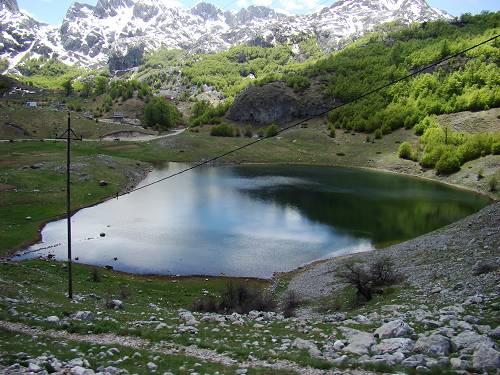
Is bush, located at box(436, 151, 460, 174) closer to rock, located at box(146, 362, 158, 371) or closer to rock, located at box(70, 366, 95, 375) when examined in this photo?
rock, located at box(146, 362, 158, 371)

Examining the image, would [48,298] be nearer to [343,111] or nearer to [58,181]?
[58,181]

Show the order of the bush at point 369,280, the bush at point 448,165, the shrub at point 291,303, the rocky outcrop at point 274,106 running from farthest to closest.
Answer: the rocky outcrop at point 274,106 → the bush at point 448,165 → the shrub at point 291,303 → the bush at point 369,280

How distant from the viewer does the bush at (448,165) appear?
113 m

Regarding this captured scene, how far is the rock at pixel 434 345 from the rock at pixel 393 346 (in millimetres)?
282

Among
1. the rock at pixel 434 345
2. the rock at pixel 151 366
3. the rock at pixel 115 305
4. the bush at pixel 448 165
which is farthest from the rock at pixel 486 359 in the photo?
the bush at pixel 448 165

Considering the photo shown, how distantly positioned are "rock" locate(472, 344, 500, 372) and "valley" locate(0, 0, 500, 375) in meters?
0.06

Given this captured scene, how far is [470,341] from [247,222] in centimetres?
5069

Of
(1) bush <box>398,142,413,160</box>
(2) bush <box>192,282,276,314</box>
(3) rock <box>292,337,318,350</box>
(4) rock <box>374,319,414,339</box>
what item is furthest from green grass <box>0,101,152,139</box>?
(4) rock <box>374,319,414,339</box>

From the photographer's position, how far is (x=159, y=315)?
23.9 metres

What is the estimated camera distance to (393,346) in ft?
52.2

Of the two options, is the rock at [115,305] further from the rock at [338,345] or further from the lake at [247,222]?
A: the lake at [247,222]

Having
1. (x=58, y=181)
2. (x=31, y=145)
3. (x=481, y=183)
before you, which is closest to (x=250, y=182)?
(x=58, y=181)

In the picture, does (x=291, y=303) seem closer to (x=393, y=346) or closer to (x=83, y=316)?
(x=83, y=316)

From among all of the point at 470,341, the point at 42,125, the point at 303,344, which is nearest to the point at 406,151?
the point at 42,125
